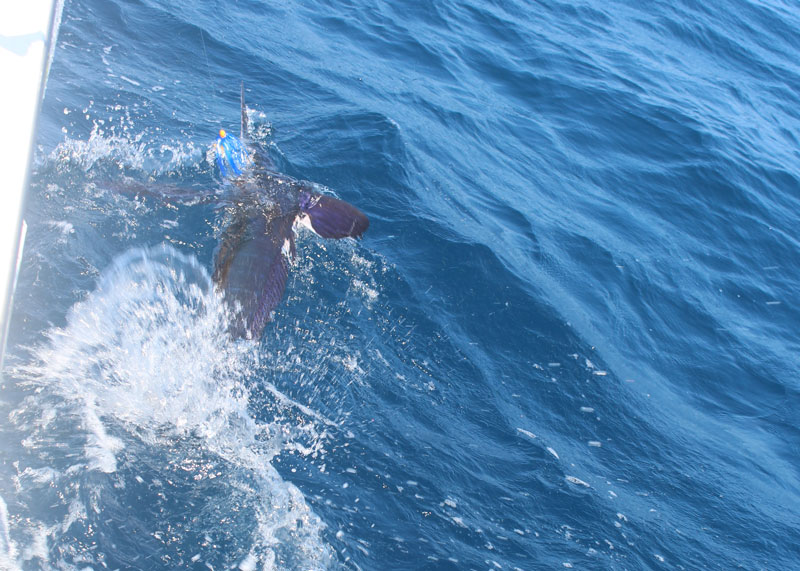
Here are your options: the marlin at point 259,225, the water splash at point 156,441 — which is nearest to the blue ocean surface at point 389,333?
the water splash at point 156,441

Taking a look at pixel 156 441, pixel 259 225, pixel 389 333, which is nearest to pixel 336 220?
pixel 259 225

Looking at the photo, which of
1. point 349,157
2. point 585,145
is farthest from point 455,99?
point 349,157

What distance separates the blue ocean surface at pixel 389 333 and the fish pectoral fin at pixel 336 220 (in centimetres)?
25

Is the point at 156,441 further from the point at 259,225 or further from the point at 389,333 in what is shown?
the point at 259,225

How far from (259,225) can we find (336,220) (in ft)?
2.17

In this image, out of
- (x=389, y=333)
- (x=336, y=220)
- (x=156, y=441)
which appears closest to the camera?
(x=156, y=441)

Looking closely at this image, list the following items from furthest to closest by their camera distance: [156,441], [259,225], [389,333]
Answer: [259,225], [389,333], [156,441]

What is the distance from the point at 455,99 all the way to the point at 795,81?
29.6 feet

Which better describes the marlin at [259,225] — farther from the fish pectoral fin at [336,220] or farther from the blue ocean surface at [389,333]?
the blue ocean surface at [389,333]

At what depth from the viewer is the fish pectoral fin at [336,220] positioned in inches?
223

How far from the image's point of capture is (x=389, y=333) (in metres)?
5.17

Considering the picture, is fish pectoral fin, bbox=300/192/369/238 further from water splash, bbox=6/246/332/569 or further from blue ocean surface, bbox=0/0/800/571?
water splash, bbox=6/246/332/569

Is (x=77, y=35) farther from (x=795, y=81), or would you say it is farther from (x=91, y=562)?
(x=795, y=81)

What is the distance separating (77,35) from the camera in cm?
798
